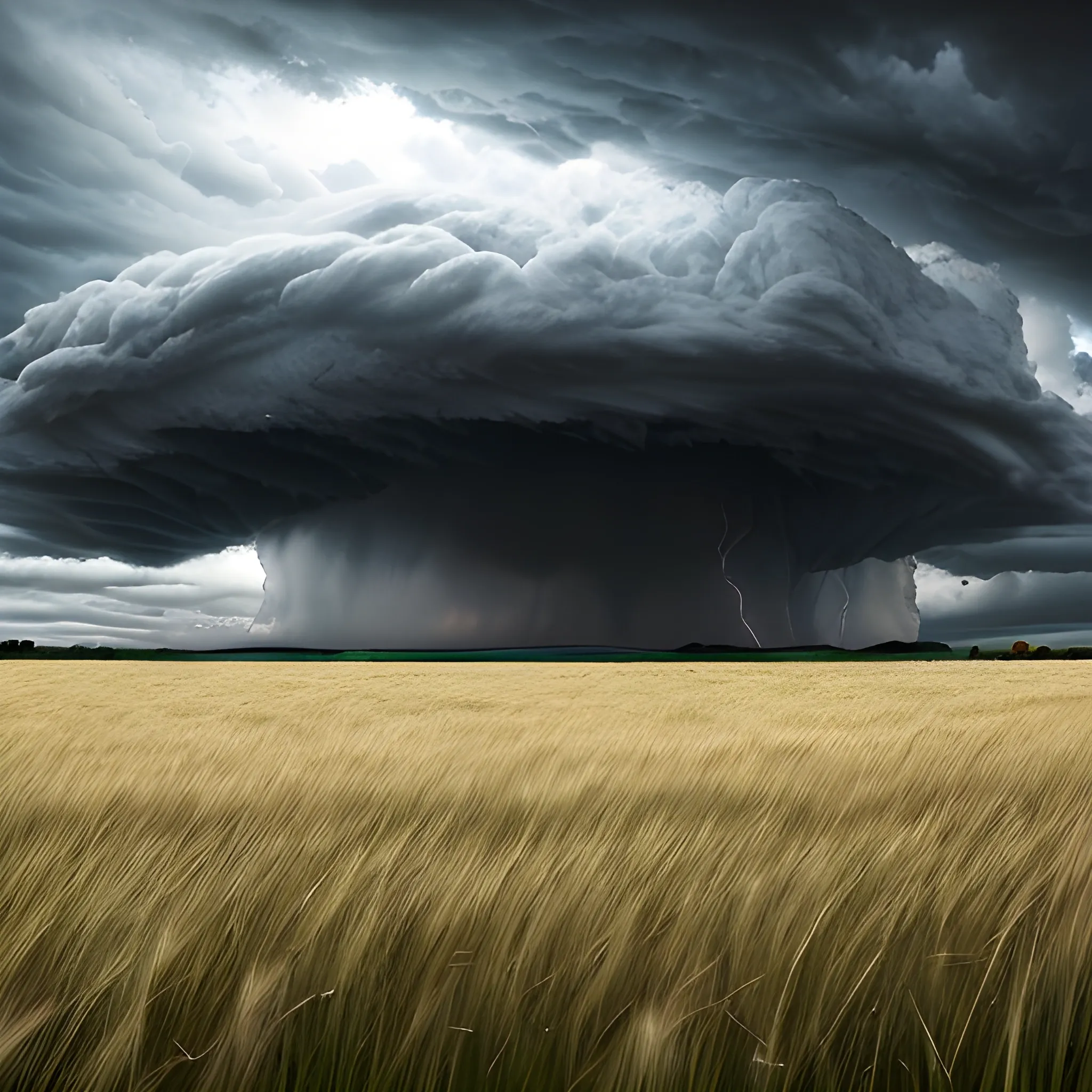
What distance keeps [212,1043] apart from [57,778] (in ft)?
10.9

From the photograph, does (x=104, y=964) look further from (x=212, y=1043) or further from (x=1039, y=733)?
(x=1039, y=733)

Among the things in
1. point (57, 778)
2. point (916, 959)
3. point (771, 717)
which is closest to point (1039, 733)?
point (771, 717)

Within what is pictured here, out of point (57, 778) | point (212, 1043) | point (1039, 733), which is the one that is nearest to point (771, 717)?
point (1039, 733)

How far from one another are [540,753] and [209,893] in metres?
3.25

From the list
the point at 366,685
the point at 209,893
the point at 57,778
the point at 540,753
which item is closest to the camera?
the point at 209,893

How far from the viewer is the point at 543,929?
7.58ft

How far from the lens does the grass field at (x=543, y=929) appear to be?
1.88 m

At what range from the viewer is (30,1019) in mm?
1926

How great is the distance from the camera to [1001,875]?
2770 millimetres

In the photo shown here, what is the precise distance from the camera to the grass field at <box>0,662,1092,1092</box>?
1.88m

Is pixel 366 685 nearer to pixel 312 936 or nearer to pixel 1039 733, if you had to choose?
pixel 1039 733

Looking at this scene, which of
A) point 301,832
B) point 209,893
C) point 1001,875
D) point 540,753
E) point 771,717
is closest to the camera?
point 209,893

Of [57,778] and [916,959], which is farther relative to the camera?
[57,778]

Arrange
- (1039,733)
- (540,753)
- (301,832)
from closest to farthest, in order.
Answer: (301,832)
(540,753)
(1039,733)
